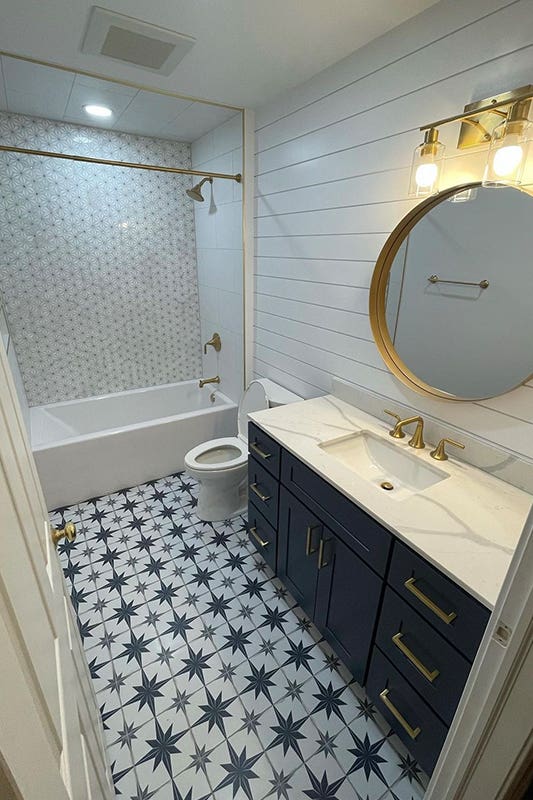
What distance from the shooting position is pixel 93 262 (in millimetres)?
2943

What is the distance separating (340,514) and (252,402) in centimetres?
126

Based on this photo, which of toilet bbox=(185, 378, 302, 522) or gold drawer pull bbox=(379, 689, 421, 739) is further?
toilet bbox=(185, 378, 302, 522)

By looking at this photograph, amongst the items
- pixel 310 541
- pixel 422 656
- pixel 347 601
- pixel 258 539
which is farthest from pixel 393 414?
pixel 258 539

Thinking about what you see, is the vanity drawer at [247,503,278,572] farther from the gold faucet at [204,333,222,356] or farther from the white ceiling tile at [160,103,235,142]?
the white ceiling tile at [160,103,235,142]

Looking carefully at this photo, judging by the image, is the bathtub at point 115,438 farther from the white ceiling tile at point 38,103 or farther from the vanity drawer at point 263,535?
the white ceiling tile at point 38,103

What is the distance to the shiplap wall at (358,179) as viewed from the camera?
1202 mm

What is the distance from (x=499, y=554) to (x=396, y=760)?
3.02ft

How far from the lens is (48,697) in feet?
1.90

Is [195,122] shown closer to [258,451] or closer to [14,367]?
[14,367]

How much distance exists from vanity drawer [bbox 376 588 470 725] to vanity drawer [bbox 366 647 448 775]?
0.04 m

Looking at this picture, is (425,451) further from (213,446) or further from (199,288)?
(199,288)

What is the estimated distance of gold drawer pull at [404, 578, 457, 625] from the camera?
1.00 m

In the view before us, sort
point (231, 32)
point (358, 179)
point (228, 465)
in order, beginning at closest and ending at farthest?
point (231, 32), point (358, 179), point (228, 465)

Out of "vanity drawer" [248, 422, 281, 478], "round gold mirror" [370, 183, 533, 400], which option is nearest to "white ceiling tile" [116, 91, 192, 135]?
"round gold mirror" [370, 183, 533, 400]
